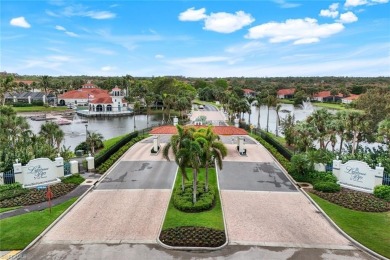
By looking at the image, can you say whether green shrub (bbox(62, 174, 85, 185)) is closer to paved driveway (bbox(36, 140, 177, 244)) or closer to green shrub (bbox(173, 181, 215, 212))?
paved driveway (bbox(36, 140, 177, 244))

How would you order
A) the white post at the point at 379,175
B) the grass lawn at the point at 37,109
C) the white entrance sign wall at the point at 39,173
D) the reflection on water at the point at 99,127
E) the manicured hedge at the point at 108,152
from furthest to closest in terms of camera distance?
1. the grass lawn at the point at 37,109
2. the reflection on water at the point at 99,127
3. the manicured hedge at the point at 108,152
4. the white entrance sign wall at the point at 39,173
5. the white post at the point at 379,175

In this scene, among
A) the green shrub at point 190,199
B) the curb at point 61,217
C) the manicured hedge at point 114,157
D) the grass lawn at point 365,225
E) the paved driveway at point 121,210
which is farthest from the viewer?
the manicured hedge at point 114,157

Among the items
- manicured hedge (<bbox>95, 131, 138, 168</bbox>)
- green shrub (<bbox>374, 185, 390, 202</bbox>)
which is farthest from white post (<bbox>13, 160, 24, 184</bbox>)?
green shrub (<bbox>374, 185, 390, 202</bbox>)

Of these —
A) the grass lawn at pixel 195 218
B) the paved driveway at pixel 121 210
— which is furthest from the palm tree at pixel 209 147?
the paved driveway at pixel 121 210

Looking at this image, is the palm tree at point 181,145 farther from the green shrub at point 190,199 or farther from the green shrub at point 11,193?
the green shrub at point 11,193

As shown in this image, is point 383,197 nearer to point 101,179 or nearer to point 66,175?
point 101,179
